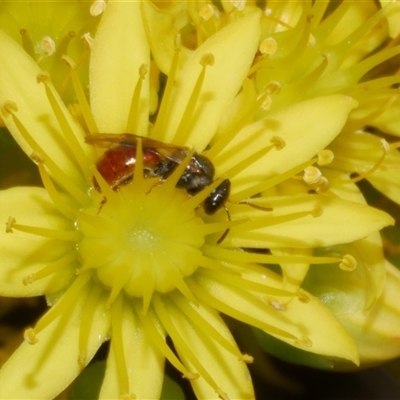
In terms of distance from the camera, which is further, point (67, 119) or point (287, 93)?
point (287, 93)

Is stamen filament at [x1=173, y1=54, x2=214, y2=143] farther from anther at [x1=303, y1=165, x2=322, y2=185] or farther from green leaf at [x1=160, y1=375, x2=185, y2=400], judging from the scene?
green leaf at [x1=160, y1=375, x2=185, y2=400]

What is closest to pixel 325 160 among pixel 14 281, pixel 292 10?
pixel 292 10

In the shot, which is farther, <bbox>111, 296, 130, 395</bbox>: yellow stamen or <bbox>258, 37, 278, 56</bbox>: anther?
<bbox>258, 37, 278, 56</bbox>: anther

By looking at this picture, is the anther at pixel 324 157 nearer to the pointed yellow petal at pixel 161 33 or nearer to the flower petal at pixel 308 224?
the flower petal at pixel 308 224

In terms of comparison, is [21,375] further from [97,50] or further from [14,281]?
[97,50]

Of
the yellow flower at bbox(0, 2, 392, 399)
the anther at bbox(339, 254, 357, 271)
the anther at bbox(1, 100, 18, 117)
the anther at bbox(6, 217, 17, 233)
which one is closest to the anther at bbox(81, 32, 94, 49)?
the yellow flower at bbox(0, 2, 392, 399)

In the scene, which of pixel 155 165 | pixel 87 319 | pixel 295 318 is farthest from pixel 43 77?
pixel 295 318
